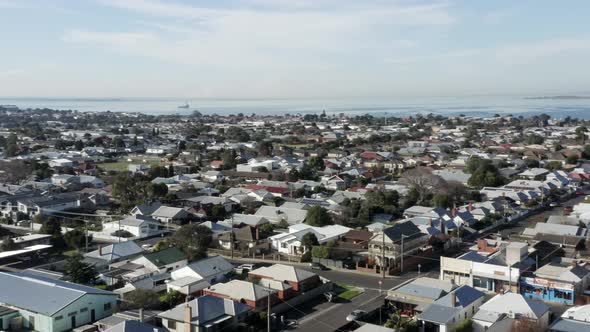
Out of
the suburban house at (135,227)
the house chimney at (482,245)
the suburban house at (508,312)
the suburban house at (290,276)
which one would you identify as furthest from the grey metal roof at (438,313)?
the suburban house at (135,227)

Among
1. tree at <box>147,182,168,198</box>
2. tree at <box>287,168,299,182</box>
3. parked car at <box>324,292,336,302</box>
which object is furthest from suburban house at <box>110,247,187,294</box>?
tree at <box>287,168,299,182</box>

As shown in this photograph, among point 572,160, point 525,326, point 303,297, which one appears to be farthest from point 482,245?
point 572,160

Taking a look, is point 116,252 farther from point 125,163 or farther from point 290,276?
point 125,163

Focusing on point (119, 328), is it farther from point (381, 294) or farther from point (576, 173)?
point (576, 173)

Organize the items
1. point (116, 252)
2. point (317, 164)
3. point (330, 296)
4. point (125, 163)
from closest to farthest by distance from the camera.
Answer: point (330, 296), point (116, 252), point (317, 164), point (125, 163)

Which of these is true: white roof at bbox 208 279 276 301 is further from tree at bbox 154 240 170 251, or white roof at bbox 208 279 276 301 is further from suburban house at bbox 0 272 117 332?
tree at bbox 154 240 170 251

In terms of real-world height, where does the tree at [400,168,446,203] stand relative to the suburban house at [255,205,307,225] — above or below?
above
